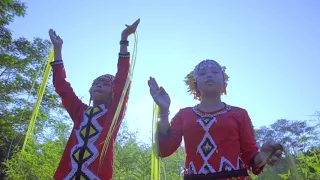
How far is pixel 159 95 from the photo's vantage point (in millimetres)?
2586

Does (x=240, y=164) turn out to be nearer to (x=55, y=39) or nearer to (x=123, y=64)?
(x=123, y=64)

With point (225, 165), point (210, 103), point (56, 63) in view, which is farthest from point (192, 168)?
point (56, 63)

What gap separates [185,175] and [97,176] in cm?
76

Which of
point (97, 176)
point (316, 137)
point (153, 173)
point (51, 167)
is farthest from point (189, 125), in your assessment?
point (316, 137)

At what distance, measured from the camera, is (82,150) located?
9.39ft

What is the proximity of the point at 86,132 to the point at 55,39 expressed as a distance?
1.22 meters

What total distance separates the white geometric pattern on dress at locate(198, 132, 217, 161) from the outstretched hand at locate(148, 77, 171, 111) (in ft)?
1.18

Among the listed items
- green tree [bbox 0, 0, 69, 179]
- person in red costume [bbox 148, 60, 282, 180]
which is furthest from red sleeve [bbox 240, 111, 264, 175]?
green tree [bbox 0, 0, 69, 179]

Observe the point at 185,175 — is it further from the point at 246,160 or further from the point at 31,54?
the point at 31,54

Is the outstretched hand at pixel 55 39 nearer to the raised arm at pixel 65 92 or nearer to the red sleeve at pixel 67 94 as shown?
the raised arm at pixel 65 92

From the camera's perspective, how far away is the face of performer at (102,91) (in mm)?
3248

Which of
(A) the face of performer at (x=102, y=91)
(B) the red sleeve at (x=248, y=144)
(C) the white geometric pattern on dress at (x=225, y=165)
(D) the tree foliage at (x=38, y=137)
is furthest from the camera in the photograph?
(D) the tree foliage at (x=38, y=137)

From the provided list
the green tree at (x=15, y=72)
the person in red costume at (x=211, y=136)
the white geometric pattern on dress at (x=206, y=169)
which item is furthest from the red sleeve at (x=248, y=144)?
the green tree at (x=15, y=72)

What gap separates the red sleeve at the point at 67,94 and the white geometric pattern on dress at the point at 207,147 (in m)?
1.39
